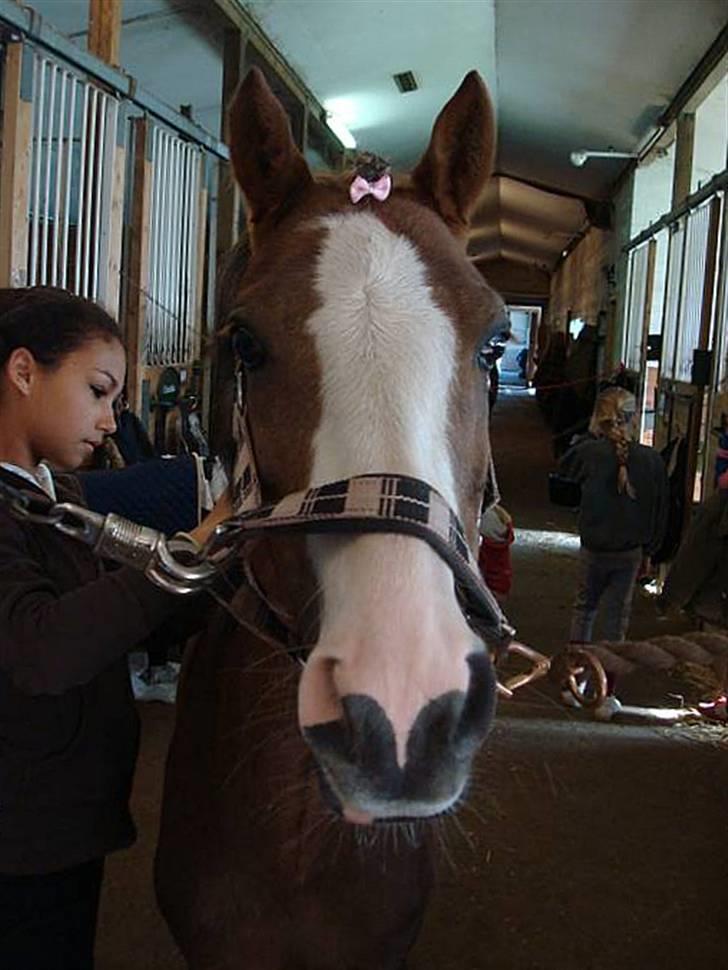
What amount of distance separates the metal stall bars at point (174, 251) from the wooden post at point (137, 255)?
7 cm

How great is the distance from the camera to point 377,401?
98 centimetres

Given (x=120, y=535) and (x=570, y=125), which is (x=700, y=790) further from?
(x=570, y=125)

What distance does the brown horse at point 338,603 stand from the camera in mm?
852

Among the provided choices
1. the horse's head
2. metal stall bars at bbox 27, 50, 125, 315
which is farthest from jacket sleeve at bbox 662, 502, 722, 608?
the horse's head

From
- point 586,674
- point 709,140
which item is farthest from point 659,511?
point 709,140

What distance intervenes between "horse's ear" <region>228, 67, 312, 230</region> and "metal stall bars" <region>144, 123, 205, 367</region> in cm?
255

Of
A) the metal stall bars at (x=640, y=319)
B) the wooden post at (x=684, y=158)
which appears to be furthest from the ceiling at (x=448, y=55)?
the metal stall bars at (x=640, y=319)

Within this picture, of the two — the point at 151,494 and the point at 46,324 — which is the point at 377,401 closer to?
the point at 46,324

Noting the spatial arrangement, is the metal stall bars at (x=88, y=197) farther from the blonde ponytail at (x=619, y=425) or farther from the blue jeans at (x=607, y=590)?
the blue jeans at (x=607, y=590)

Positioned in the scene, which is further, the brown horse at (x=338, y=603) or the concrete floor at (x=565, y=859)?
the concrete floor at (x=565, y=859)

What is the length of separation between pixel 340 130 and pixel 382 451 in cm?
709

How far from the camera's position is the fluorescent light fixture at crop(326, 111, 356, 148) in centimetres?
719

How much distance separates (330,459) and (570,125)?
26.9 feet

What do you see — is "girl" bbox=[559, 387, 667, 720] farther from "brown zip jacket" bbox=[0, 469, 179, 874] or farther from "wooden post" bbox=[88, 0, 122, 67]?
"brown zip jacket" bbox=[0, 469, 179, 874]
